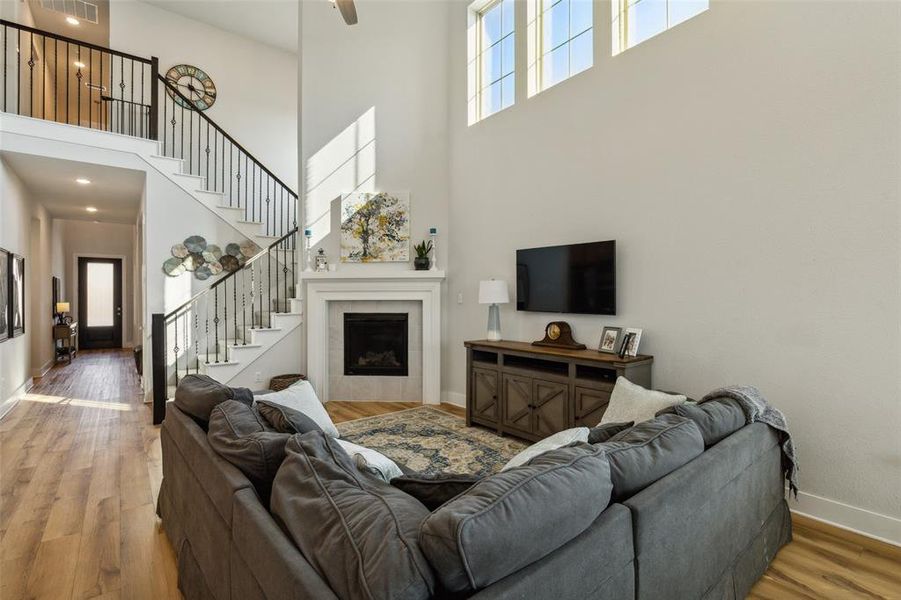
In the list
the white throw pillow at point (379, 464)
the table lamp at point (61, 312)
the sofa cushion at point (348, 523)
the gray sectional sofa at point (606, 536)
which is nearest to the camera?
the sofa cushion at point (348, 523)

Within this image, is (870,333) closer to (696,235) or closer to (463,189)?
(696,235)

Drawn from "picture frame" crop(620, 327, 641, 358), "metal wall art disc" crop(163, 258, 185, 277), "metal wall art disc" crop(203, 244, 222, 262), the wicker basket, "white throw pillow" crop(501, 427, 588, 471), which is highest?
"metal wall art disc" crop(203, 244, 222, 262)

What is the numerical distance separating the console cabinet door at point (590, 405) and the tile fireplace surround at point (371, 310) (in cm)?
226

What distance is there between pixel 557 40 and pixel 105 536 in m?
5.18

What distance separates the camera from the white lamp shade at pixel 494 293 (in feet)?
14.7

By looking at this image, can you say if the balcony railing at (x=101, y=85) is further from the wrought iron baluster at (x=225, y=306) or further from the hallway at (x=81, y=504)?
the hallway at (x=81, y=504)

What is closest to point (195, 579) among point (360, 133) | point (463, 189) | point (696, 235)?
point (696, 235)

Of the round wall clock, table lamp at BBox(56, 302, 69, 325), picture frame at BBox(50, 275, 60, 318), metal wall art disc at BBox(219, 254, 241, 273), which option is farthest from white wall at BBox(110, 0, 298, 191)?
table lamp at BBox(56, 302, 69, 325)

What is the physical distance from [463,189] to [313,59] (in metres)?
2.54

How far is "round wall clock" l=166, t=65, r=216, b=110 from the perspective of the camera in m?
7.07

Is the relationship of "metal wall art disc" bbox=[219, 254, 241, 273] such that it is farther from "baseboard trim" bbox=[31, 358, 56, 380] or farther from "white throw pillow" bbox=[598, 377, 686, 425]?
"white throw pillow" bbox=[598, 377, 686, 425]

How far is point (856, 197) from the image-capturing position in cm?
251

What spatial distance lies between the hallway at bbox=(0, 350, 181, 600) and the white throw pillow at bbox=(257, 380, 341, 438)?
0.91 meters

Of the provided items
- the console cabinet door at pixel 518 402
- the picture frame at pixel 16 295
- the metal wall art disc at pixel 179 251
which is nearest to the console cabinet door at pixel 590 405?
the console cabinet door at pixel 518 402
